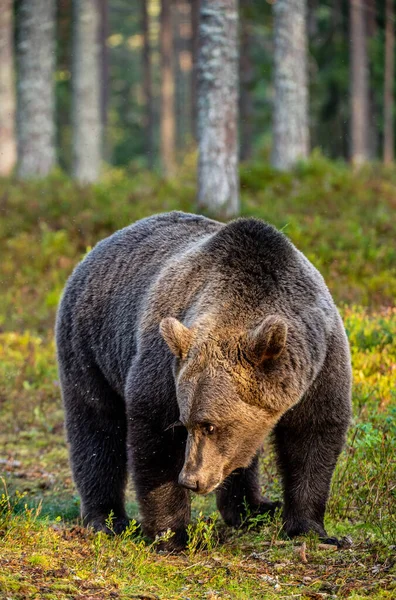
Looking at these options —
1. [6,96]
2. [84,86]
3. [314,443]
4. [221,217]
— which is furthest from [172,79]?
[314,443]

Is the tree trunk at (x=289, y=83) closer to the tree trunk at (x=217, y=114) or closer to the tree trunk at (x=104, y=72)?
the tree trunk at (x=217, y=114)

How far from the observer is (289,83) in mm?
18656

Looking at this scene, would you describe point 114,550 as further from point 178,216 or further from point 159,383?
point 178,216

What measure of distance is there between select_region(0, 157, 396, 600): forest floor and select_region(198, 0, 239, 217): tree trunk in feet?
2.64

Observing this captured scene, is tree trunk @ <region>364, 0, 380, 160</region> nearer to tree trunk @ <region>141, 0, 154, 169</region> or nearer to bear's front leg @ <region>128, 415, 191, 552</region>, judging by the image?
tree trunk @ <region>141, 0, 154, 169</region>

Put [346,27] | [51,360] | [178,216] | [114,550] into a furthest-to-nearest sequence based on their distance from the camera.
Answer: [346,27]
[51,360]
[178,216]
[114,550]

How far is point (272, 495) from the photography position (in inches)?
281

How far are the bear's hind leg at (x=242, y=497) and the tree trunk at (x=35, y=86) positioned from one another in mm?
13961

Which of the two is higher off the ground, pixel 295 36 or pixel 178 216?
pixel 295 36

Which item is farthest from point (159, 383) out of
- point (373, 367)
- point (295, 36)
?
point (295, 36)

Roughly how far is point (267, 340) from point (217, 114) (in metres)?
9.69

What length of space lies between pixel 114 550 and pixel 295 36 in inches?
595

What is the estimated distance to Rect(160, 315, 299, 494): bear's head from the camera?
486 centimetres

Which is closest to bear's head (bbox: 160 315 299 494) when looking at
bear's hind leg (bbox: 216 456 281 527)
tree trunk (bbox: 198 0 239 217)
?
bear's hind leg (bbox: 216 456 281 527)
